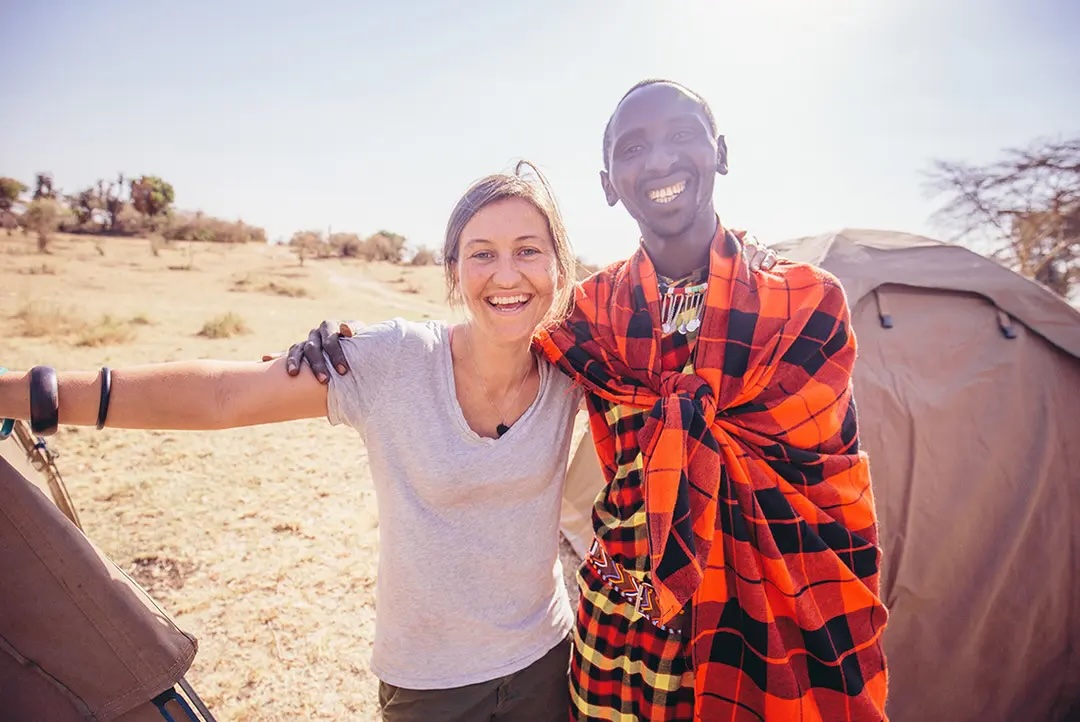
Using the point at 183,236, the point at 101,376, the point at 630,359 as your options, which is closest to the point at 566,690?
the point at 630,359

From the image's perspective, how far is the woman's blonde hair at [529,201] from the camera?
147 cm

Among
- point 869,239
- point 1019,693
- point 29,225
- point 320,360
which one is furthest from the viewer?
point 29,225

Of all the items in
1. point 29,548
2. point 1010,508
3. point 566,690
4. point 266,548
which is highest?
point 29,548

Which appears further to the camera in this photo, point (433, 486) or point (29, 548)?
point (433, 486)

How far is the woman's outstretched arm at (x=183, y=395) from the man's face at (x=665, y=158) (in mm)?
1142

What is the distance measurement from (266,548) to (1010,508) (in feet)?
Result: 13.8

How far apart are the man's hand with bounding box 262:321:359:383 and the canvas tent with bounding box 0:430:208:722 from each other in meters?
0.52

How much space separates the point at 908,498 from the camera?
2459 mm

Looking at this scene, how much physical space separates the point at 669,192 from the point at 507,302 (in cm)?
67

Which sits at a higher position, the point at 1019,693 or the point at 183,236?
the point at 183,236

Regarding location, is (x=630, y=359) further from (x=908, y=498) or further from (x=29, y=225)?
(x=29, y=225)

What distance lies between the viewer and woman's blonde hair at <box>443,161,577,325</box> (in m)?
1.47

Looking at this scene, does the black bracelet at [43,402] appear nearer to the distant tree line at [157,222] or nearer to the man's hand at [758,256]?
the man's hand at [758,256]

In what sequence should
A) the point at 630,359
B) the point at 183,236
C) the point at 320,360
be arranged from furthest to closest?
1. the point at 183,236
2. the point at 630,359
3. the point at 320,360
